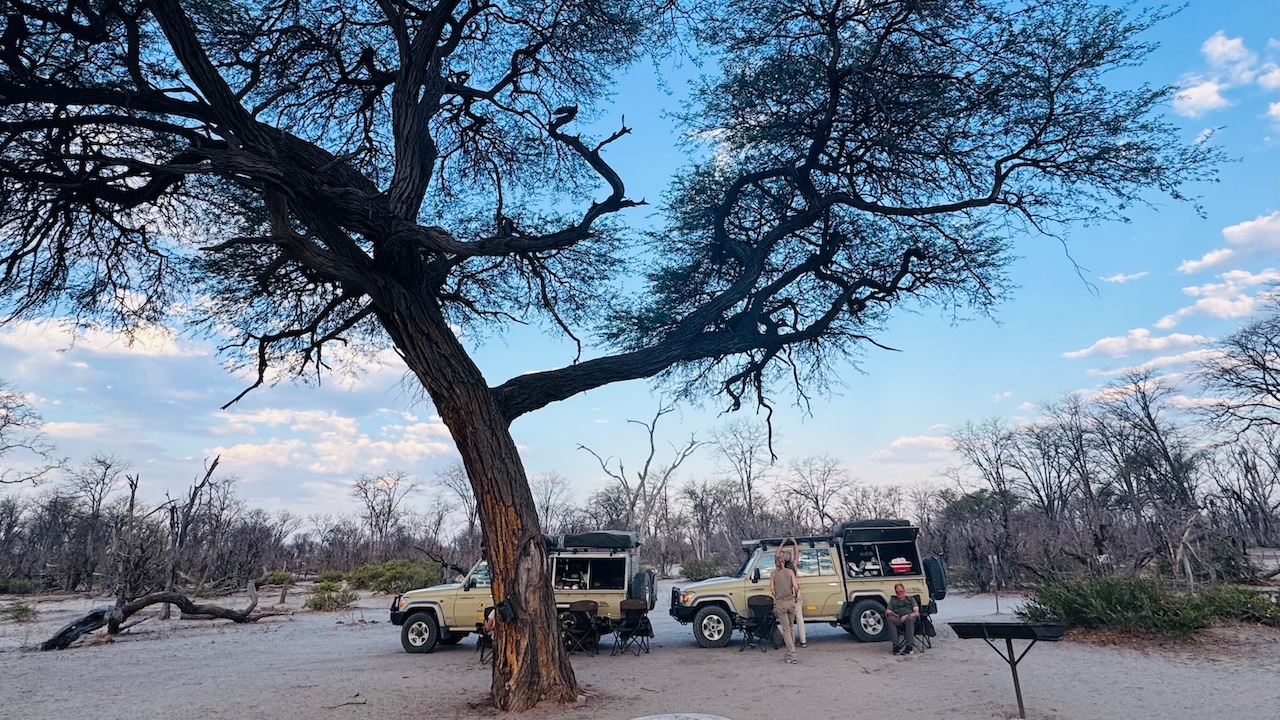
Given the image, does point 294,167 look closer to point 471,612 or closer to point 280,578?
point 471,612

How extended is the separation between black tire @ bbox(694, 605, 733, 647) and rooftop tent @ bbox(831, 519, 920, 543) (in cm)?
262

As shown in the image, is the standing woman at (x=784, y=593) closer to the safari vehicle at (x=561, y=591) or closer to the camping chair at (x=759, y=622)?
the camping chair at (x=759, y=622)

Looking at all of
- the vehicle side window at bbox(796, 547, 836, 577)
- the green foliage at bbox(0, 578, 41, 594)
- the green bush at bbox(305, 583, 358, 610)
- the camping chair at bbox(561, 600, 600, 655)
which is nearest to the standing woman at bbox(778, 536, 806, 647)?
the vehicle side window at bbox(796, 547, 836, 577)

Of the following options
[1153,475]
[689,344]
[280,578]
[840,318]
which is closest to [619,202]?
[689,344]

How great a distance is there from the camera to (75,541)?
38906 mm

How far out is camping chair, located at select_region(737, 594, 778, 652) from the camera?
12.5m

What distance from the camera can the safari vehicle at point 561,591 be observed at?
12.6 m

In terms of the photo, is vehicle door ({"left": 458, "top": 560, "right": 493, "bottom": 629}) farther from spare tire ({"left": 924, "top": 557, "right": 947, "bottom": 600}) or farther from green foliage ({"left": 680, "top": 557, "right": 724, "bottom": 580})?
green foliage ({"left": 680, "top": 557, "right": 724, "bottom": 580})

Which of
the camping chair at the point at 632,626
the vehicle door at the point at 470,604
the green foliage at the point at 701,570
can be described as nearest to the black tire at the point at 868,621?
the camping chair at the point at 632,626

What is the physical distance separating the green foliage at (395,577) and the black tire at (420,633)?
644 inches

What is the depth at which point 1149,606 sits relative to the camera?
11438mm

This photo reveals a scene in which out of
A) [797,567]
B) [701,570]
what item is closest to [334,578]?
[701,570]

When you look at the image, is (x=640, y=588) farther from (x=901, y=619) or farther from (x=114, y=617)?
Answer: (x=114, y=617)

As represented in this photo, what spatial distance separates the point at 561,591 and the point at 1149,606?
395 inches
